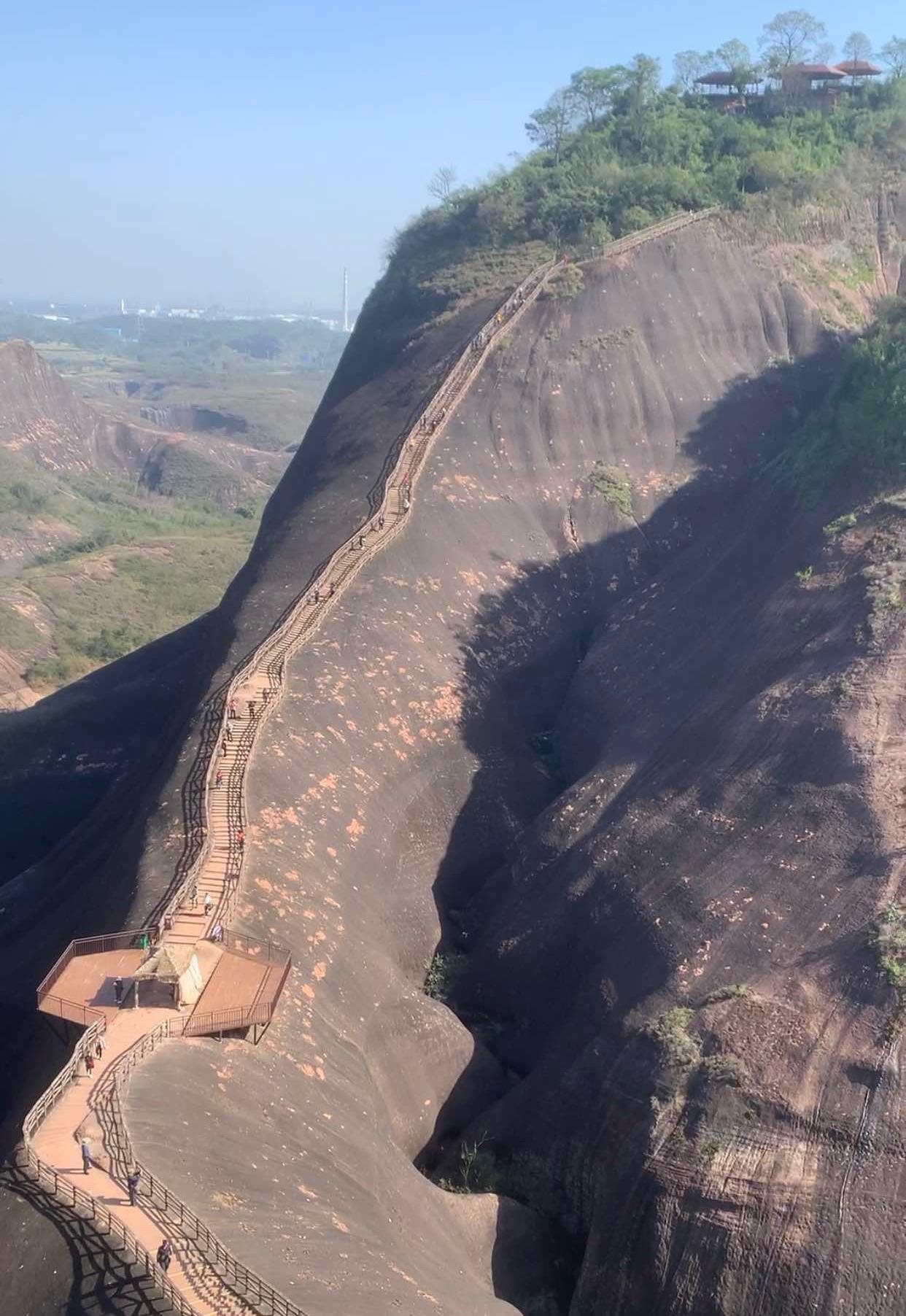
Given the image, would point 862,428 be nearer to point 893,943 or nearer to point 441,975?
point 893,943

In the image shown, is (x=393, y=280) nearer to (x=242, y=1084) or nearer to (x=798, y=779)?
(x=798, y=779)

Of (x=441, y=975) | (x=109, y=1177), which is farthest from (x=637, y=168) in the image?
(x=109, y=1177)

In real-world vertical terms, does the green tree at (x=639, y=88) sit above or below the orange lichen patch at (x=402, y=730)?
above

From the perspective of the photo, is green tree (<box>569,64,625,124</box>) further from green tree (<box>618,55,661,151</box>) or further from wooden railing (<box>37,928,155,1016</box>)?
wooden railing (<box>37,928,155,1016</box>)

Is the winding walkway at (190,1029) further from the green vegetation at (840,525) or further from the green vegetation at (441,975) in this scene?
the green vegetation at (840,525)

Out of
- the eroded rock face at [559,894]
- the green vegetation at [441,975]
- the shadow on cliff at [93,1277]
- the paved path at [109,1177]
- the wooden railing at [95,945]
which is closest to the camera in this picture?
the shadow on cliff at [93,1277]

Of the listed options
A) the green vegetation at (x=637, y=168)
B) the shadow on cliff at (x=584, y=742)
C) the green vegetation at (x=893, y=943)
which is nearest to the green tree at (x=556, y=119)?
the green vegetation at (x=637, y=168)
